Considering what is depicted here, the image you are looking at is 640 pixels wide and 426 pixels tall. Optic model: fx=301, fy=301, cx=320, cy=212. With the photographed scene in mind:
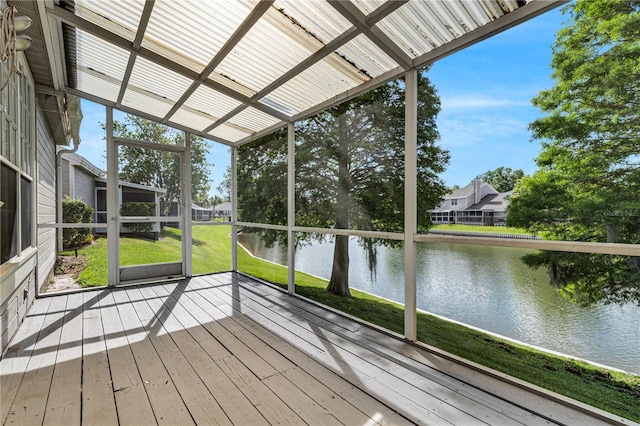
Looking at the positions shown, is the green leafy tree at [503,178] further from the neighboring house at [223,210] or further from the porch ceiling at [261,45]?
the neighboring house at [223,210]

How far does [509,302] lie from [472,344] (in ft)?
1.57

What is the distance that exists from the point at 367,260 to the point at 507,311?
1.37m

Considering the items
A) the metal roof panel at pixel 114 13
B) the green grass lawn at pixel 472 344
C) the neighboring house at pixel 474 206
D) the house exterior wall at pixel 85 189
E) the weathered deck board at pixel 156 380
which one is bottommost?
the weathered deck board at pixel 156 380

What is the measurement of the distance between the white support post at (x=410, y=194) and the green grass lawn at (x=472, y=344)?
128 millimetres

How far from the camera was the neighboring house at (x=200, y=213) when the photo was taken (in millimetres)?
5371

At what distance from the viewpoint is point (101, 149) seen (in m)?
4.66

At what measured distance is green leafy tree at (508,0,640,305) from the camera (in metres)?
1.56

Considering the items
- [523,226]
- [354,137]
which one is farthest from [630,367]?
[354,137]

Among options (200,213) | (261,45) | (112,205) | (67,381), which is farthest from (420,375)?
(112,205)

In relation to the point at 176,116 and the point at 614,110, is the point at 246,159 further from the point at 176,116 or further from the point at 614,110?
the point at 614,110

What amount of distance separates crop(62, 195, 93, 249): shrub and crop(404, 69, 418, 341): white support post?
465 centimetres

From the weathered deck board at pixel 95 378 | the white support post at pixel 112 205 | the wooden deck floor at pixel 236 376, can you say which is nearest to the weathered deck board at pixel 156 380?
the wooden deck floor at pixel 236 376

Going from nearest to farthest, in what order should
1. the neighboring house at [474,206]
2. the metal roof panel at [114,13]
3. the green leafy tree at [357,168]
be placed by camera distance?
the neighboring house at [474,206] < the metal roof panel at [114,13] < the green leafy tree at [357,168]

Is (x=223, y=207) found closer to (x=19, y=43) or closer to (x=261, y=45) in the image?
(x=261, y=45)
